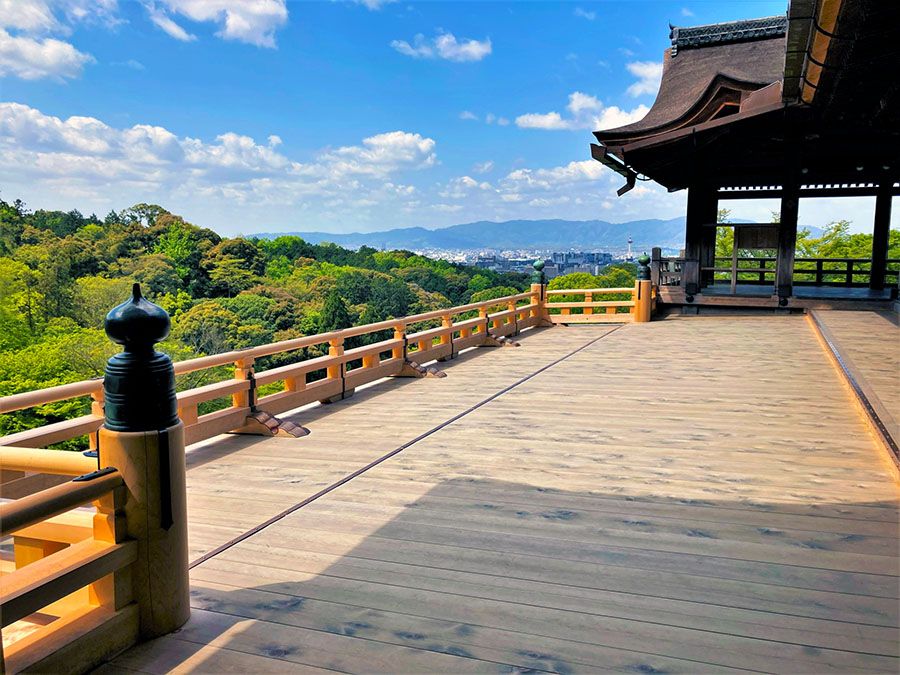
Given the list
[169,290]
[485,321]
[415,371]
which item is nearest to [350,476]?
[415,371]

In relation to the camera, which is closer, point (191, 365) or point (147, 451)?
point (147, 451)

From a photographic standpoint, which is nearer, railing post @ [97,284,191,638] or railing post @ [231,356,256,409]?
railing post @ [97,284,191,638]

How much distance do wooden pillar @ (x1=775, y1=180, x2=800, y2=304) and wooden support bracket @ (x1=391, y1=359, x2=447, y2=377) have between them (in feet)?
22.6

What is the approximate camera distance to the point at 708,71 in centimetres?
1466

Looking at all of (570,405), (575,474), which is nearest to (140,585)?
(575,474)

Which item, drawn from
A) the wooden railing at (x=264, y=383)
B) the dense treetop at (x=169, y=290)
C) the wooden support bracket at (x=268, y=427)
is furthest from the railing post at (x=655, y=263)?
the dense treetop at (x=169, y=290)

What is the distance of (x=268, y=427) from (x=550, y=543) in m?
2.73

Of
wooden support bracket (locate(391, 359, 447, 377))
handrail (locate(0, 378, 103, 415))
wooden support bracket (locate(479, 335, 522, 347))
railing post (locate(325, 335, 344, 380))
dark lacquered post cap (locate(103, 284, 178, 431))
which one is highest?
dark lacquered post cap (locate(103, 284, 178, 431))

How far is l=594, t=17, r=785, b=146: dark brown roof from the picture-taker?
11672 mm

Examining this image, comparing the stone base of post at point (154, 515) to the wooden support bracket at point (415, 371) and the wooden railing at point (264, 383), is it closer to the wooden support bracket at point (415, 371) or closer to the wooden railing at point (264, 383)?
the wooden railing at point (264, 383)

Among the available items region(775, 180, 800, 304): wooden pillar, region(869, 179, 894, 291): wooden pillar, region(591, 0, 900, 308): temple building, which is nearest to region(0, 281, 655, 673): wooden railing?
region(591, 0, 900, 308): temple building

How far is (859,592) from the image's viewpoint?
248cm

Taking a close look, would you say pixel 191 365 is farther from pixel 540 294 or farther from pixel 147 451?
pixel 540 294

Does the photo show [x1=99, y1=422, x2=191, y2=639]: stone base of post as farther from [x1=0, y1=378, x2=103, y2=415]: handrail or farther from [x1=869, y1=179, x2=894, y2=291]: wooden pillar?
[x1=869, y1=179, x2=894, y2=291]: wooden pillar
